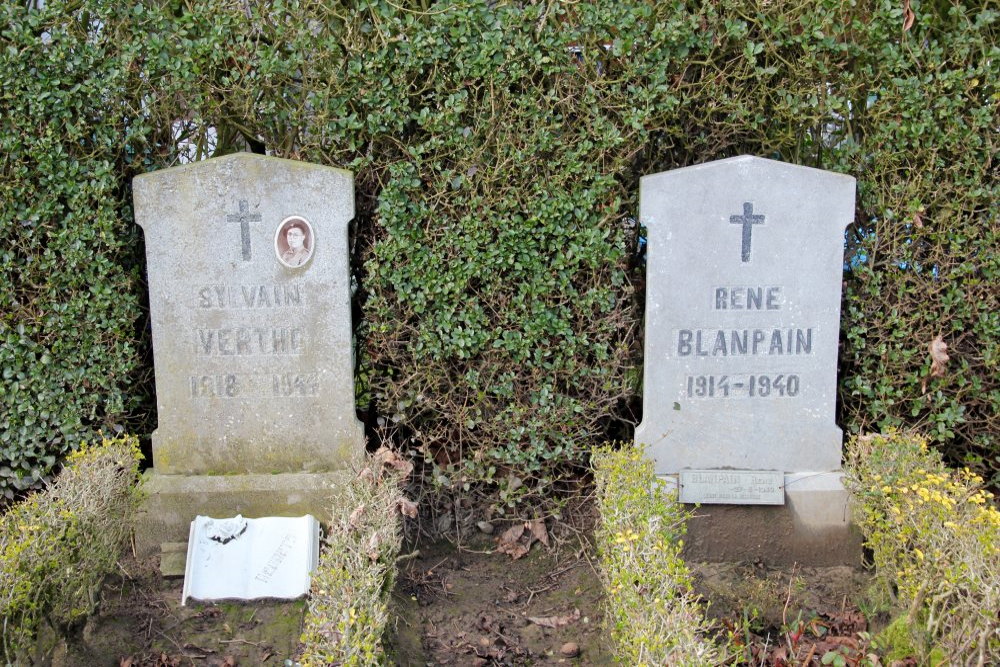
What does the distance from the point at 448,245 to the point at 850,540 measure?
2.55 m

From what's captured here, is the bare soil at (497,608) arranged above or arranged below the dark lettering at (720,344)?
below

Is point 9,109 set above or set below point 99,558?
above

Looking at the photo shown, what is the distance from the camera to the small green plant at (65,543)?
115 inches

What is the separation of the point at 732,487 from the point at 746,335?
30.8 inches

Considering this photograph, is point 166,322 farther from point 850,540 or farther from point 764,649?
point 850,540

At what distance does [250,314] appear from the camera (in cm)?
426

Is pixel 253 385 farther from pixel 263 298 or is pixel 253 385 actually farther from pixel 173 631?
pixel 173 631

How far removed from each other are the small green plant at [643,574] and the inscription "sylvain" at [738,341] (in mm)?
630

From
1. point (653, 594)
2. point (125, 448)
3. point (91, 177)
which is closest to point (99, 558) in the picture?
point (125, 448)

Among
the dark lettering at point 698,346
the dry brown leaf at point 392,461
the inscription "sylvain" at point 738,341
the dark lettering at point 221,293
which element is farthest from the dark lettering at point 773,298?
the dark lettering at point 221,293

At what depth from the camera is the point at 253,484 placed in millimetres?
4285

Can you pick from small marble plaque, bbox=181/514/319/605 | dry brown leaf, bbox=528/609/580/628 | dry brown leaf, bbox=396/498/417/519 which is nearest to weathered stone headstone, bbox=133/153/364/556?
small marble plaque, bbox=181/514/319/605

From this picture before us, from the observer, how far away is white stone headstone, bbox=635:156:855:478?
4.12 metres

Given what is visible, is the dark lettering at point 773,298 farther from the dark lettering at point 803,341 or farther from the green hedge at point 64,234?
the green hedge at point 64,234
